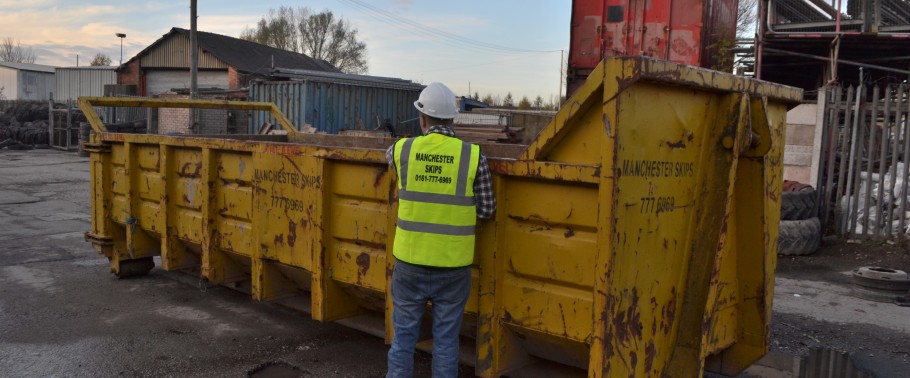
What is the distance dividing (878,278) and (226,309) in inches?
245

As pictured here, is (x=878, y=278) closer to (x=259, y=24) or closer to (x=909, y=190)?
(x=909, y=190)

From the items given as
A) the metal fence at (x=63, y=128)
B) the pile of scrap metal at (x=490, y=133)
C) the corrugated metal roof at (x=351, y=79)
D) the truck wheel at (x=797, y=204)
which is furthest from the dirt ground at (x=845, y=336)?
the metal fence at (x=63, y=128)

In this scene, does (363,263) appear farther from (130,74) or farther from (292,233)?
(130,74)

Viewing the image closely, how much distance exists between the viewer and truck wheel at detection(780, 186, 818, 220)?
29.7 feet

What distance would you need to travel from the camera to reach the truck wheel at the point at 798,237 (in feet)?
29.2

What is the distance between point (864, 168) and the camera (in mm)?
9977

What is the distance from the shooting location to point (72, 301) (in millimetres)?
6273

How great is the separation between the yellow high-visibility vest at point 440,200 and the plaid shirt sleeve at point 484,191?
2cm

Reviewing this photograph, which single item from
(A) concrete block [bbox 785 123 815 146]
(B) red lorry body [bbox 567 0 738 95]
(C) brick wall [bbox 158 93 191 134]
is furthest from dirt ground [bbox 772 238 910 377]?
(C) brick wall [bbox 158 93 191 134]

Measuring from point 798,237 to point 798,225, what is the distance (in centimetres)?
16

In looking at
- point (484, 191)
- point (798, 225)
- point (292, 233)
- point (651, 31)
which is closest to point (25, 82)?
point (651, 31)

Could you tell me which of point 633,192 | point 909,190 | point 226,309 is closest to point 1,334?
point 226,309

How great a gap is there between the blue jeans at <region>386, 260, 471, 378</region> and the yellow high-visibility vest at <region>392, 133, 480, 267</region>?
0.30 feet

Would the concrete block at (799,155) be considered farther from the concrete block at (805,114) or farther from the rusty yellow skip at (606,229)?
Result: the rusty yellow skip at (606,229)
